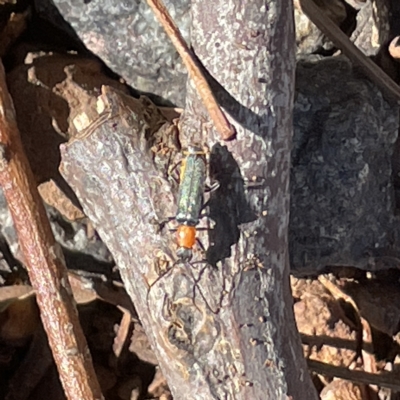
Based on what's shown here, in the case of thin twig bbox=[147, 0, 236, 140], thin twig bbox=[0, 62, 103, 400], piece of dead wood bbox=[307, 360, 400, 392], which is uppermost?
thin twig bbox=[147, 0, 236, 140]

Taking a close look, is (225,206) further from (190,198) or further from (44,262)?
(44,262)

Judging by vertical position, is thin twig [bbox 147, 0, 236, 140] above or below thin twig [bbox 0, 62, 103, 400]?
above

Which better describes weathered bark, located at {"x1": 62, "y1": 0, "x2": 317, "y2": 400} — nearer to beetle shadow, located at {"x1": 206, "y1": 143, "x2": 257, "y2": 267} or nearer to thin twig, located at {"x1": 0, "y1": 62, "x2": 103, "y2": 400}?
beetle shadow, located at {"x1": 206, "y1": 143, "x2": 257, "y2": 267}

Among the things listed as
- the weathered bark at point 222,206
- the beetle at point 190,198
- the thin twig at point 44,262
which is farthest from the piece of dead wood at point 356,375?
the beetle at point 190,198

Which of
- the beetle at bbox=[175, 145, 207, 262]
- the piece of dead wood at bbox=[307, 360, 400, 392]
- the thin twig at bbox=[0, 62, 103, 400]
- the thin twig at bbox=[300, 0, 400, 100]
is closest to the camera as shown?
the beetle at bbox=[175, 145, 207, 262]

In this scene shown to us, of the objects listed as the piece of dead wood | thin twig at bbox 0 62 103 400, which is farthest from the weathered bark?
the piece of dead wood

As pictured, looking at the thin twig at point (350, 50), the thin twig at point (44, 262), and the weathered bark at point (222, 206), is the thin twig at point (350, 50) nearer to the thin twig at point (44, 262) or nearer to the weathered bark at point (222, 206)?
the weathered bark at point (222, 206)

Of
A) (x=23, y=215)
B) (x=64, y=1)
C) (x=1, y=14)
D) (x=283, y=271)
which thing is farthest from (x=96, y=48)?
(x=283, y=271)
